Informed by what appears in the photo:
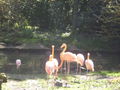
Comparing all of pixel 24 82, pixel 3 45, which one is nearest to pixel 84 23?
pixel 3 45

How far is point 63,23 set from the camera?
23234 millimetres

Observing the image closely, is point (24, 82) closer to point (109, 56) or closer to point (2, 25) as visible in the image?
point (109, 56)

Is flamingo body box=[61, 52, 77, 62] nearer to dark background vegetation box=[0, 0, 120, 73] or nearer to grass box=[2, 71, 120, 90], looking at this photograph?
grass box=[2, 71, 120, 90]

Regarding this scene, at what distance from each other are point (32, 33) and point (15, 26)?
1.67 metres

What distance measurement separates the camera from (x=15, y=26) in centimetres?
2252

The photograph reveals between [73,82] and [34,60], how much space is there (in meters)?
5.91

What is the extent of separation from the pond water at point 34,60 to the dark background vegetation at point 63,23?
0.74 metres

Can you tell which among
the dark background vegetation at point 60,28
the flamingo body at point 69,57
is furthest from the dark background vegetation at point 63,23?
the flamingo body at point 69,57

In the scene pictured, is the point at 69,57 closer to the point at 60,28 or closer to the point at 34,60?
the point at 34,60

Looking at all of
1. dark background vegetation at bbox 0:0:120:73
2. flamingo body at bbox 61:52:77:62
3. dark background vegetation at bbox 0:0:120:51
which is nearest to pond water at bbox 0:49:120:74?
dark background vegetation at bbox 0:0:120:73

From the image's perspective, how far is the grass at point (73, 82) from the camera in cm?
995

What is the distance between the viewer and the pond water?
550 inches

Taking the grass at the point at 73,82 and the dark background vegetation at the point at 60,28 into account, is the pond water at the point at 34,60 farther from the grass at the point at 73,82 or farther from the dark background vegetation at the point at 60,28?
the grass at the point at 73,82

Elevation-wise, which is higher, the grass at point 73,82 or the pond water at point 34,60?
the grass at point 73,82
